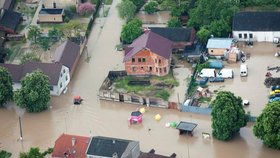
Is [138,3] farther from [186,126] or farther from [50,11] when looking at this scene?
[186,126]

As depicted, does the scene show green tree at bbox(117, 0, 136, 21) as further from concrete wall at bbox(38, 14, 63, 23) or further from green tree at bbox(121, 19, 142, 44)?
concrete wall at bbox(38, 14, 63, 23)

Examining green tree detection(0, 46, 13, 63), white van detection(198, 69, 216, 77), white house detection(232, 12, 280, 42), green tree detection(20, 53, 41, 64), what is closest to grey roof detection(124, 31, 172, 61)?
white van detection(198, 69, 216, 77)

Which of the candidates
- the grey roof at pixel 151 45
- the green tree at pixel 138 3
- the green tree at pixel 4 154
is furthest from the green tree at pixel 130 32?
the green tree at pixel 4 154

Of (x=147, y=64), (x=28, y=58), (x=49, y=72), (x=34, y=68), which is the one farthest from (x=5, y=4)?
(x=147, y=64)

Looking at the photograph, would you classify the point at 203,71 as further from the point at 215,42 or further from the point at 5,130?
the point at 5,130

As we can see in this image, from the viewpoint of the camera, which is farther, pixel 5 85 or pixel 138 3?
pixel 138 3

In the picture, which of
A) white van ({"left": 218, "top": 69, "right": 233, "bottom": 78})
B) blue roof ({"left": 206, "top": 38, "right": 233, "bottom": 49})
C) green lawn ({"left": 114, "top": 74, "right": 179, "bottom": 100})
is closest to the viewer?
green lawn ({"left": 114, "top": 74, "right": 179, "bottom": 100})

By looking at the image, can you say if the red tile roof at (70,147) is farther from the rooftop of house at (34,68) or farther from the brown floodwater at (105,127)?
the rooftop of house at (34,68)
